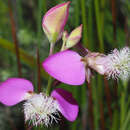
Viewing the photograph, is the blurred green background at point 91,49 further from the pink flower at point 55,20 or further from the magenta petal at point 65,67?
the magenta petal at point 65,67

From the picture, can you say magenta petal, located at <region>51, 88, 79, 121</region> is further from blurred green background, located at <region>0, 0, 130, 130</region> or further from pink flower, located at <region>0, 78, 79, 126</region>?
blurred green background, located at <region>0, 0, 130, 130</region>

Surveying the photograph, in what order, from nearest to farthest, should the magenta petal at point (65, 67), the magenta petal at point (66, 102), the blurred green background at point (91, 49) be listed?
1. the magenta petal at point (65, 67)
2. the magenta petal at point (66, 102)
3. the blurred green background at point (91, 49)

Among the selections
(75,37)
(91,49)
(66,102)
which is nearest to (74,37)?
(75,37)

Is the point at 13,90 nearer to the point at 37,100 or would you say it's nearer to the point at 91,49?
the point at 37,100

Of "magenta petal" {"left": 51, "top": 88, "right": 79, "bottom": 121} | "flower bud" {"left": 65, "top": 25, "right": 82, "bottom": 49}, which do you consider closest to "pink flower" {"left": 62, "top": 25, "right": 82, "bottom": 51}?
"flower bud" {"left": 65, "top": 25, "right": 82, "bottom": 49}

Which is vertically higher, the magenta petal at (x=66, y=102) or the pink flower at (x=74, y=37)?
the pink flower at (x=74, y=37)

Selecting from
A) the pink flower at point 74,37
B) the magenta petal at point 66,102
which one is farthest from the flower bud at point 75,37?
the magenta petal at point 66,102
